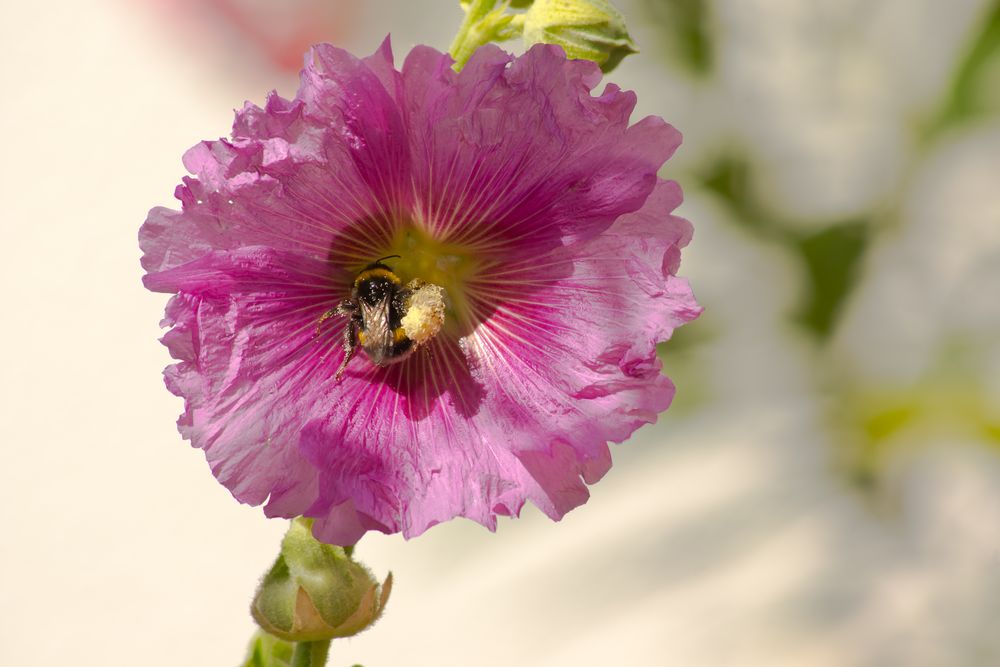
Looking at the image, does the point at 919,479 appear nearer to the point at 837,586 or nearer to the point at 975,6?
the point at 837,586

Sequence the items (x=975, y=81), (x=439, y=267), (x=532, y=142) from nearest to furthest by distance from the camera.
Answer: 1. (x=532, y=142)
2. (x=439, y=267)
3. (x=975, y=81)

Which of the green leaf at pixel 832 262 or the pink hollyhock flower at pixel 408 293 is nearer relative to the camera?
the pink hollyhock flower at pixel 408 293

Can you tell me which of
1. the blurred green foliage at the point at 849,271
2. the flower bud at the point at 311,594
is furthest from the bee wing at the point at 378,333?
the blurred green foliage at the point at 849,271

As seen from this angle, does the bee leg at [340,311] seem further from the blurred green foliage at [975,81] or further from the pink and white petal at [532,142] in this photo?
the blurred green foliage at [975,81]

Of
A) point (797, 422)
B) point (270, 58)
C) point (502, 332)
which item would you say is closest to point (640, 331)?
point (502, 332)

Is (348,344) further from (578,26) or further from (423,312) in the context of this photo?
(578,26)

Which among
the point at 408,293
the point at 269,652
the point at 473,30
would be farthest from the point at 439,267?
the point at 269,652
